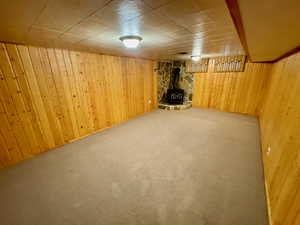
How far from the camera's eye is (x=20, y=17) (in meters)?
1.16

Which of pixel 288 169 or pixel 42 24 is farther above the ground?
pixel 42 24

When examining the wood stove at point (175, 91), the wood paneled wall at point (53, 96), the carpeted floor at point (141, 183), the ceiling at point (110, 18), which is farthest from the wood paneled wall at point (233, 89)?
the ceiling at point (110, 18)

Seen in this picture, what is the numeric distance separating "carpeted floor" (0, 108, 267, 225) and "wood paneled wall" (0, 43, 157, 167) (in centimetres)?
36

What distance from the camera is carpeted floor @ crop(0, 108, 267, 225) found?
1400 millimetres

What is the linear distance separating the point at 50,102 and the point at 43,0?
2.14 m

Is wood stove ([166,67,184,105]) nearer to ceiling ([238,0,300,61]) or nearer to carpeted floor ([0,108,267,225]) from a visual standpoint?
carpeted floor ([0,108,267,225])

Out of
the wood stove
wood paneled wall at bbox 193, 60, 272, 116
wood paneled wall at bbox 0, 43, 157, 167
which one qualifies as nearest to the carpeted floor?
wood paneled wall at bbox 0, 43, 157, 167

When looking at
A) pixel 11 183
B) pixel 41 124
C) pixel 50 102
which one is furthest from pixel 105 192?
pixel 50 102

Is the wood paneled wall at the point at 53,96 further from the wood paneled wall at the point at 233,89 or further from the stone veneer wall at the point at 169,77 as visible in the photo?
the wood paneled wall at the point at 233,89

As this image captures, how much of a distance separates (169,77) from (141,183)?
5.23m

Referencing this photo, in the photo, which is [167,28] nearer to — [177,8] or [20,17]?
[177,8]

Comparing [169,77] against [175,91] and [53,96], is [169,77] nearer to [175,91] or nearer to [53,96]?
[175,91]

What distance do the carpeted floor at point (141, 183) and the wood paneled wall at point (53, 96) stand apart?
36 cm

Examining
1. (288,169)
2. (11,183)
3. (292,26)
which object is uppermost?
(292,26)
